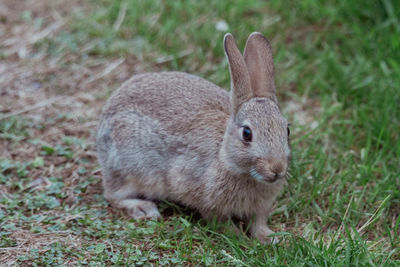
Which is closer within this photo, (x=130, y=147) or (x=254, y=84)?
(x=254, y=84)

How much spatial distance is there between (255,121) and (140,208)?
132 cm

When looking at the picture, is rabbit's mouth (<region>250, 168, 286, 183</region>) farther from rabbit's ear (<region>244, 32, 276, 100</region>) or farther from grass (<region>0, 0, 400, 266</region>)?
rabbit's ear (<region>244, 32, 276, 100</region>)

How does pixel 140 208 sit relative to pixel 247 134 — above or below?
below

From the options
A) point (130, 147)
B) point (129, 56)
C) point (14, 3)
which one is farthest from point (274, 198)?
point (14, 3)

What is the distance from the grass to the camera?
→ 417cm

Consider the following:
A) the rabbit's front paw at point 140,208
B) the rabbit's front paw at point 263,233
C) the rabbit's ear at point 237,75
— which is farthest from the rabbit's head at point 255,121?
the rabbit's front paw at point 140,208

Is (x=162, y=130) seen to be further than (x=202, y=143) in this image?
Yes

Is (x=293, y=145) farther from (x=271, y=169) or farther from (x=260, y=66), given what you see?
(x=271, y=169)

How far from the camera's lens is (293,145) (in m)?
5.39

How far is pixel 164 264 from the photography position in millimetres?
4051

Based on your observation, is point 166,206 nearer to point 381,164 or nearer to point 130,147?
point 130,147

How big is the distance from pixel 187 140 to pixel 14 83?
2.57 metres

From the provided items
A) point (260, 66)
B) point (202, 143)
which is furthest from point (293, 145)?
point (260, 66)

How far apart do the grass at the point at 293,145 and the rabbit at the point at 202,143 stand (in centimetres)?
20
